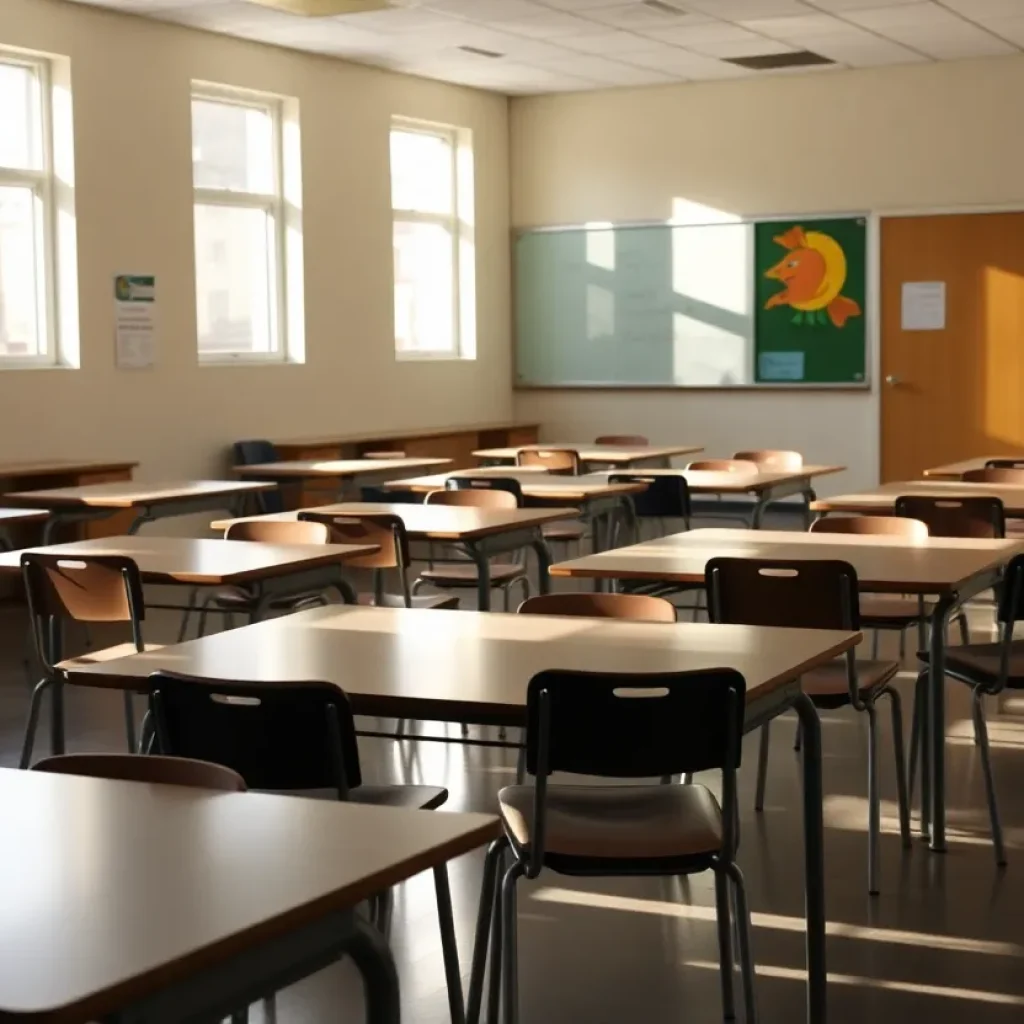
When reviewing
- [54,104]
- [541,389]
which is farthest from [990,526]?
[541,389]

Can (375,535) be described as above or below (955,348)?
below

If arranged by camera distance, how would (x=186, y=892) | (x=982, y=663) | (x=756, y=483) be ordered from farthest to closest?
1. (x=756, y=483)
2. (x=982, y=663)
3. (x=186, y=892)

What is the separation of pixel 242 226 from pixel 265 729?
26.7ft

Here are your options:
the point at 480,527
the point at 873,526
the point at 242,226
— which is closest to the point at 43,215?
the point at 242,226

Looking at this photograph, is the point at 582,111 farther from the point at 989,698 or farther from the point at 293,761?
the point at 293,761

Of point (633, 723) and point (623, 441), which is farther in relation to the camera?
point (623, 441)

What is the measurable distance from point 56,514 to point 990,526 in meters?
3.76

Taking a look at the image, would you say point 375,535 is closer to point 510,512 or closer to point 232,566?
point 510,512

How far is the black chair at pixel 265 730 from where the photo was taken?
263 cm

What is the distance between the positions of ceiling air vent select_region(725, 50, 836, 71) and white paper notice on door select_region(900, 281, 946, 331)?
158 cm

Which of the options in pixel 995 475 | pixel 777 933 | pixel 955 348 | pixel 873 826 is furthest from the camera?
pixel 955 348

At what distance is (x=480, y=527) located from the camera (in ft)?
18.7

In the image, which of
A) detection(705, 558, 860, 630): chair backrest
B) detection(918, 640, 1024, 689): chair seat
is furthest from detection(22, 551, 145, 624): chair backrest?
detection(918, 640, 1024, 689): chair seat

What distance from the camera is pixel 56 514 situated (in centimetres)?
717
